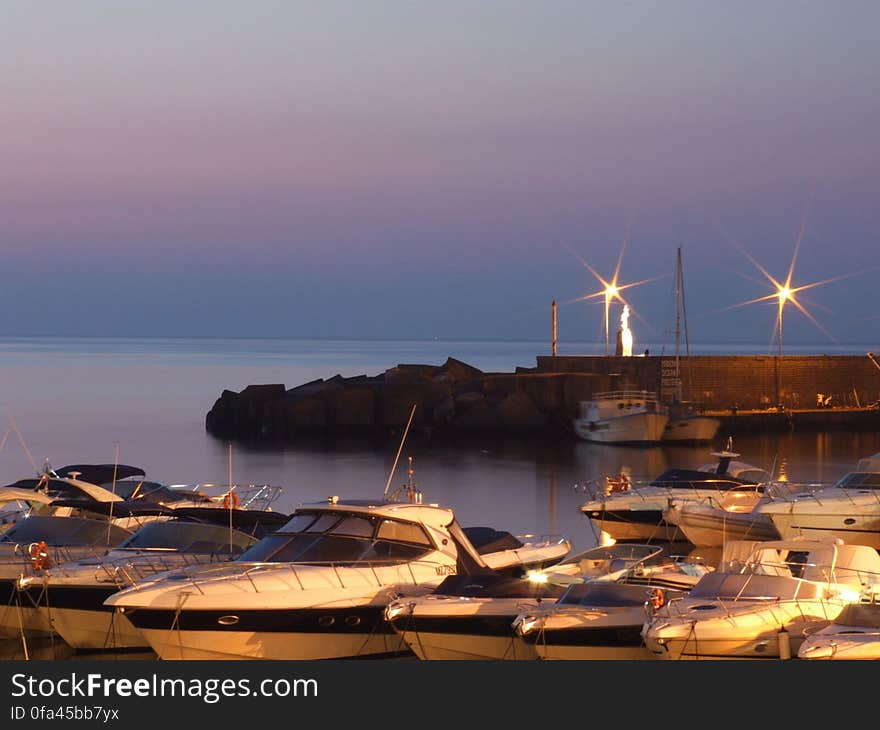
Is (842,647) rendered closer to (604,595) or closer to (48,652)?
(604,595)

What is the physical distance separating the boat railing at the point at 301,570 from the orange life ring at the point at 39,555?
2.00 meters

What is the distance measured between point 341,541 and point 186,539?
2754 millimetres

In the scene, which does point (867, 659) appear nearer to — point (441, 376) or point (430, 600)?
point (430, 600)

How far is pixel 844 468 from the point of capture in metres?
44.6

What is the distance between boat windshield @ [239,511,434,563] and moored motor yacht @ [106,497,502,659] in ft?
0.04

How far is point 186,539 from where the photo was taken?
55.3 feet

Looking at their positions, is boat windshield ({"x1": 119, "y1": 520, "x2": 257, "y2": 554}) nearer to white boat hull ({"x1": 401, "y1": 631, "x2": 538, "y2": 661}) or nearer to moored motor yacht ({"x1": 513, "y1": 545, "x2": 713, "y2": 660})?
white boat hull ({"x1": 401, "y1": 631, "x2": 538, "y2": 661})

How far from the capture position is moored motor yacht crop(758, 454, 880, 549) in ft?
77.6

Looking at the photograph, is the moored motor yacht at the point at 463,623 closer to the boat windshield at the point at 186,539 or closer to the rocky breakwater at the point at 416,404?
the boat windshield at the point at 186,539

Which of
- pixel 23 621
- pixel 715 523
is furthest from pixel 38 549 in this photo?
pixel 715 523

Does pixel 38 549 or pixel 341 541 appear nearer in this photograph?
pixel 341 541

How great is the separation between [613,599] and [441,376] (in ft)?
151

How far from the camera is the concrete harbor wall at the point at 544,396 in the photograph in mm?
54625

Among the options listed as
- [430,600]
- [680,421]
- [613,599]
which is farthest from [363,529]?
[680,421]
